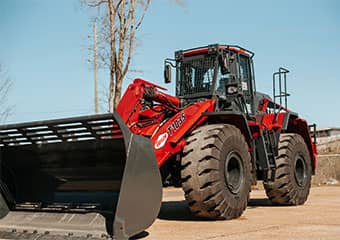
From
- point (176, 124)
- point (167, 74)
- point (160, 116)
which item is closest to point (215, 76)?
point (167, 74)

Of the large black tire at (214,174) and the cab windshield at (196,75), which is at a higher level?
the cab windshield at (196,75)

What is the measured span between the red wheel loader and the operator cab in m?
0.02

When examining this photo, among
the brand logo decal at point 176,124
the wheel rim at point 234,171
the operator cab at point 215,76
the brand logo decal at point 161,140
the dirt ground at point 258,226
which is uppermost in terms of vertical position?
the operator cab at point 215,76

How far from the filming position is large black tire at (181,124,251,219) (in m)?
7.09

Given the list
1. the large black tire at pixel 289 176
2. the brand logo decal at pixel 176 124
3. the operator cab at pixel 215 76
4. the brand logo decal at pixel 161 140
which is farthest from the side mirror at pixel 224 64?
the large black tire at pixel 289 176

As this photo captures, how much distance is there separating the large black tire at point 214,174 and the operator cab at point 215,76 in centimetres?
100

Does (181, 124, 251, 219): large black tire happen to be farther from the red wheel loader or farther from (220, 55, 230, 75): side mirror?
(220, 55, 230, 75): side mirror

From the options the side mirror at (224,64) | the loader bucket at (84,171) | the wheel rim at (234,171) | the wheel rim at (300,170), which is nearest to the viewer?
the loader bucket at (84,171)

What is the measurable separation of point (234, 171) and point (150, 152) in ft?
8.09

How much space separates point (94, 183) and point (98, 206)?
19.9 inches

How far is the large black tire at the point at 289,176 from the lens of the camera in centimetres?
1001

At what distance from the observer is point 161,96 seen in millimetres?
8047

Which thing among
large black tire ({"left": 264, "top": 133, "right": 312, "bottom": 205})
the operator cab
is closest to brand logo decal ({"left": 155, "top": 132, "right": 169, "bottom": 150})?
the operator cab

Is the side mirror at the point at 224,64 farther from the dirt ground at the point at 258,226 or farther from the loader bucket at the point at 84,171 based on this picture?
the loader bucket at the point at 84,171
